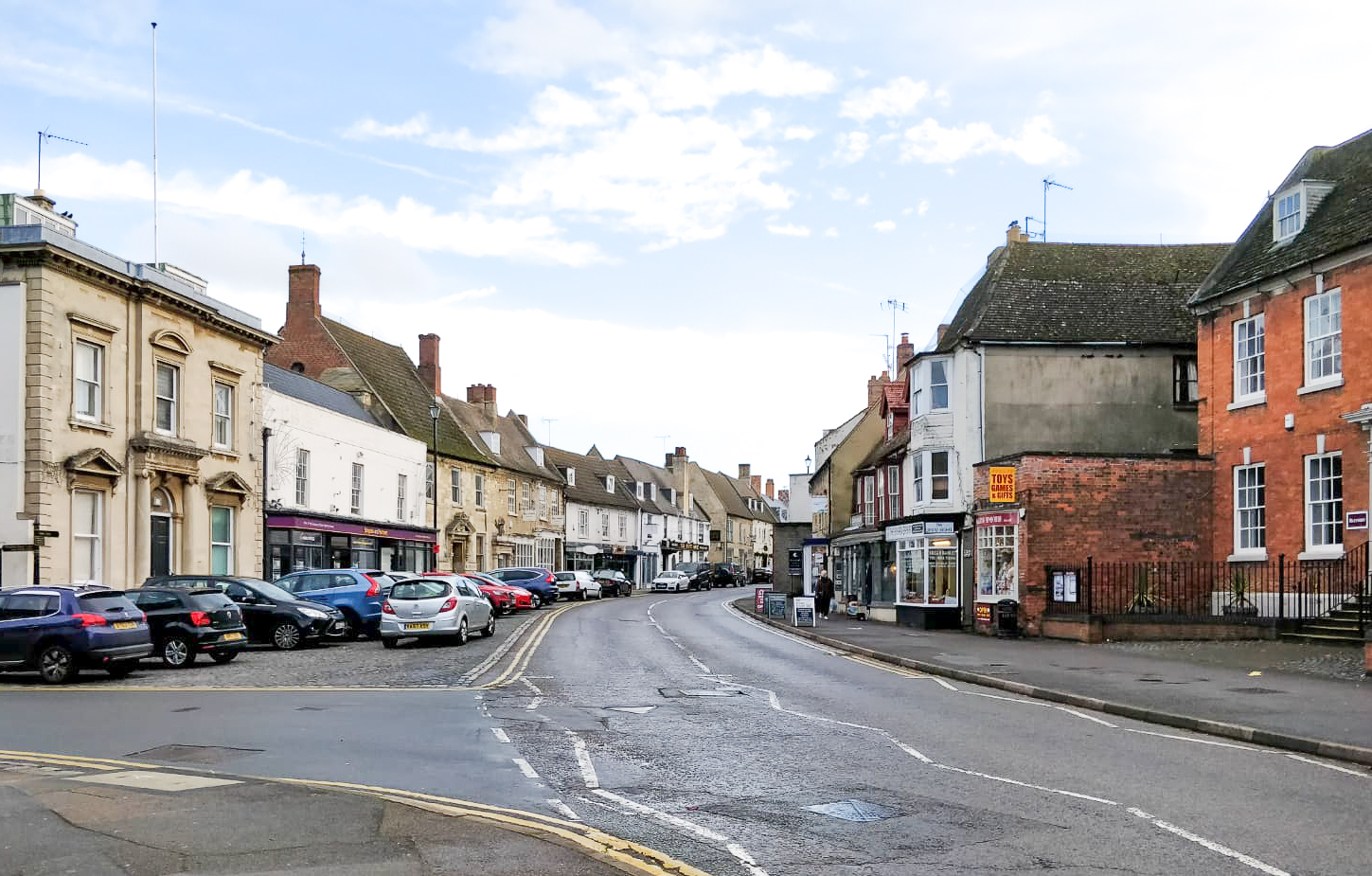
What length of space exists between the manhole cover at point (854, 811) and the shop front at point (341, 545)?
3260 cm

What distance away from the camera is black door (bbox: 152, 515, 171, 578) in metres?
32.0

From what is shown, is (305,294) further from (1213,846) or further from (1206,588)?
(1213,846)

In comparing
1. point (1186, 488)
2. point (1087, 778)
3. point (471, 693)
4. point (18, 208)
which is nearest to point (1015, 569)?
point (1186, 488)

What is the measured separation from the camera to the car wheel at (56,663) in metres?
19.5

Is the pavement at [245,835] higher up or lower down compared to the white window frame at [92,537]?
lower down

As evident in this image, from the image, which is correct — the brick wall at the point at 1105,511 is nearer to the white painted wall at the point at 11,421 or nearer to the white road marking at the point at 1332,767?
the white road marking at the point at 1332,767

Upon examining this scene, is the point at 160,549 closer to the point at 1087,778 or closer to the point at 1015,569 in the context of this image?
the point at 1015,569

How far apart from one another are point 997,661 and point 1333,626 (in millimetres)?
7210

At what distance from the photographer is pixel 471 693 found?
57.7ft

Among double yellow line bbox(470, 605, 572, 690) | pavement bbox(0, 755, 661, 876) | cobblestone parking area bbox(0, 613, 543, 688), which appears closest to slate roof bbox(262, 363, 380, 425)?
double yellow line bbox(470, 605, 572, 690)

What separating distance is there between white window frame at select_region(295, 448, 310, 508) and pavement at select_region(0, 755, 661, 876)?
109 feet

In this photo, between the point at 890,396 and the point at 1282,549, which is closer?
the point at 1282,549

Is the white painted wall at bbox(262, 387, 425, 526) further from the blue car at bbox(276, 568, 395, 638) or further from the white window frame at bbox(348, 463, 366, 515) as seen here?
the blue car at bbox(276, 568, 395, 638)

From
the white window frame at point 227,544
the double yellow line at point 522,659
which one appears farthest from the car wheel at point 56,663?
the white window frame at point 227,544
